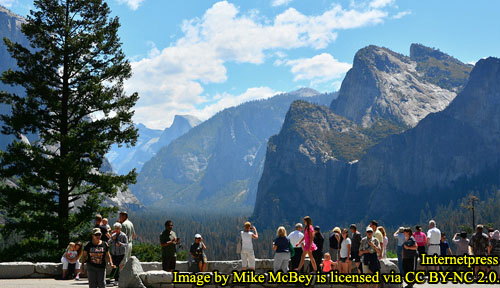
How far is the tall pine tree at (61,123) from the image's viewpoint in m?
26.1

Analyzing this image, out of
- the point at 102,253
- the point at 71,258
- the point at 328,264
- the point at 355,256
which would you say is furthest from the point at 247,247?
the point at 71,258

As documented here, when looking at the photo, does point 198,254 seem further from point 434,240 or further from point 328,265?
point 434,240

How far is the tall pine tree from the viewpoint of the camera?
1029 inches

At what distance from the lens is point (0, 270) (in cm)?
2006

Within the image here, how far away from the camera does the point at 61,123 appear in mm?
27781

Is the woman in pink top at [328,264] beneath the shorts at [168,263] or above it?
beneath

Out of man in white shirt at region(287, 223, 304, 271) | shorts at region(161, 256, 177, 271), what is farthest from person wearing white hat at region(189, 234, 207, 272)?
man in white shirt at region(287, 223, 304, 271)

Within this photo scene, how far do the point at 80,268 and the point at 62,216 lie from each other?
7399 mm

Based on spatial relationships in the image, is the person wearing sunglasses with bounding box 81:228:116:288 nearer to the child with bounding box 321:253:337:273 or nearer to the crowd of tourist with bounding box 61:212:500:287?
the crowd of tourist with bounding box 61:212:500:287

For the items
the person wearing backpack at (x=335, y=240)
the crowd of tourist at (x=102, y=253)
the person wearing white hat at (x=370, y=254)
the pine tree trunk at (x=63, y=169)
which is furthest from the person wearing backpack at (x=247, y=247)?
the pine tree trunk at (x=63, y=169)

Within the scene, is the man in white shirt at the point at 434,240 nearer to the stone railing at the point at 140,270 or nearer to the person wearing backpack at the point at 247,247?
the stone railing at the point at 140,270

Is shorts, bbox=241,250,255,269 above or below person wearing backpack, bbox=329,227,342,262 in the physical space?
below

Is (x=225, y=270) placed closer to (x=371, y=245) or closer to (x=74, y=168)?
(x=371, y=245)

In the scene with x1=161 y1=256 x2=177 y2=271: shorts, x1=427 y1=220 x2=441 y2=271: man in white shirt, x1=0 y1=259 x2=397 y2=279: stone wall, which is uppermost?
x1=427 y1=220 x2=441 y2=271: man in white shirt
